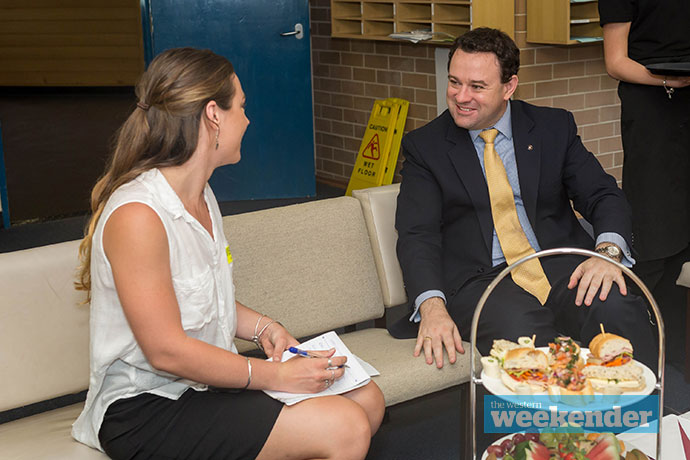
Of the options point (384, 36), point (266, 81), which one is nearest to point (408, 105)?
point (384, 36)

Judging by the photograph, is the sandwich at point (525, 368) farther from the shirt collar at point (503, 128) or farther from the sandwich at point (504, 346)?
the shirt collar at point (503, 128)

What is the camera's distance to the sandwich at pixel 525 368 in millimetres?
1748

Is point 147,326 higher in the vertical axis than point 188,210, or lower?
lower

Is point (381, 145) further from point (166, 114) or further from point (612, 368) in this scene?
point (612, 368)

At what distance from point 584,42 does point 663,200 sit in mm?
1523

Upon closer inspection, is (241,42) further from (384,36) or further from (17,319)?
(17,319)

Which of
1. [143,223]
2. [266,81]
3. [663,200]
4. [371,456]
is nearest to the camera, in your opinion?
[143,223]

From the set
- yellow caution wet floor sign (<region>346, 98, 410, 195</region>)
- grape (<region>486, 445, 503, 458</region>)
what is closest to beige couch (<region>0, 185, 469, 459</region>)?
grape (<region>486, 445, 503, 458</region>)

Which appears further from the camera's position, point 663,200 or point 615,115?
point 615,115

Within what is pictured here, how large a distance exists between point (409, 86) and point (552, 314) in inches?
126

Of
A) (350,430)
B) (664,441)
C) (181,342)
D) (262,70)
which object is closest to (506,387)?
(350,430)

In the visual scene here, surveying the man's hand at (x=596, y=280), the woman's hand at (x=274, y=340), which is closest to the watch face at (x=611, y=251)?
the man's hand at (x=596, y=280)

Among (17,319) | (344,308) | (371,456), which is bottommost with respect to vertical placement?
(371,456)

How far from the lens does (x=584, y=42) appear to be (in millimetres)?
4523
